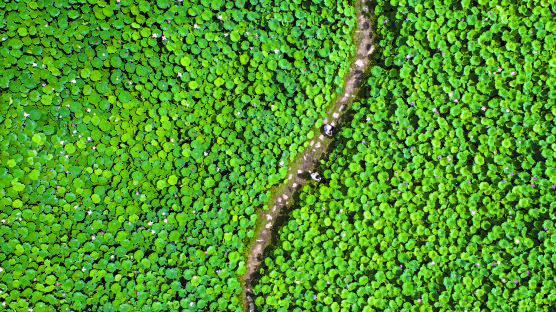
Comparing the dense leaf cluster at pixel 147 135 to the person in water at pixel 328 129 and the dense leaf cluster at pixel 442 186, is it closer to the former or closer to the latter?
the person in water at pixel 328 129

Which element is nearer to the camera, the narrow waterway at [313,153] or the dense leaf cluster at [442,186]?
the dense leaf cluster at [442,186]

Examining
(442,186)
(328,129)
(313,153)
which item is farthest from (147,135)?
(442,186)

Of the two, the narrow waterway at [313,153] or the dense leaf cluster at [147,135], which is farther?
the narrow waterway at [313,153]

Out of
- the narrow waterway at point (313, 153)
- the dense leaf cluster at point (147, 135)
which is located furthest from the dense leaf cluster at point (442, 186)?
the dense leaf cluster at point (147, 135)

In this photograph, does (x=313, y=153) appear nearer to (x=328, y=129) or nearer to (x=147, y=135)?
(x=328, y=129)

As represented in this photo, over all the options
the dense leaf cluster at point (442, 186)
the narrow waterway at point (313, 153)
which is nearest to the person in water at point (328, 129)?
the narrow waterway at point (313, 153)

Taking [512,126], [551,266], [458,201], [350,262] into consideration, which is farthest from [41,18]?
[551,266]

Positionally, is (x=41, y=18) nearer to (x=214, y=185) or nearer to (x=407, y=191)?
(x=214, y=185)
